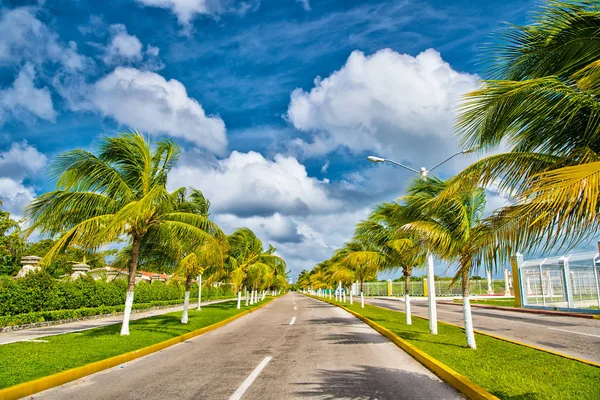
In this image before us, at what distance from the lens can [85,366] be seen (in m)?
8.47

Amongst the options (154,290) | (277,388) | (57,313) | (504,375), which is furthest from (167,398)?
(154,290)

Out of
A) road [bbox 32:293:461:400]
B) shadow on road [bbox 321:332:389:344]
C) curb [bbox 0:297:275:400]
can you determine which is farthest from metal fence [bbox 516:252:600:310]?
curb [bbox 0:297:275:400]

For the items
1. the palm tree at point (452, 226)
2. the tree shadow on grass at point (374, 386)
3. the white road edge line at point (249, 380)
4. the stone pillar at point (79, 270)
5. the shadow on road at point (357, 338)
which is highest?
the palm tree at point (452, 226)

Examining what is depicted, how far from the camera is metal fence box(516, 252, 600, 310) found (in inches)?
A: 984

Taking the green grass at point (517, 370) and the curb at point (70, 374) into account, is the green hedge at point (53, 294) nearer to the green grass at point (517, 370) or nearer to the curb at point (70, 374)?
the curb at point (70, 374)

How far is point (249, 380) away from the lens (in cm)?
759

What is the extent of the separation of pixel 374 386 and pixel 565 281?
24918 mm

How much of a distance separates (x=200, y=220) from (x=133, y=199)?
2.30 meters

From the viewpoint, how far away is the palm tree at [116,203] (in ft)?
40.0

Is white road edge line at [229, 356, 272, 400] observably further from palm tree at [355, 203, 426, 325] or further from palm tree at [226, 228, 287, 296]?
palm tree at [226, 228, 287, 296]

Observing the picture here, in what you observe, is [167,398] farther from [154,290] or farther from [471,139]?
[154,290]

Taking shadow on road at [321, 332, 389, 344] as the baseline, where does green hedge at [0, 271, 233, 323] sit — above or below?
above

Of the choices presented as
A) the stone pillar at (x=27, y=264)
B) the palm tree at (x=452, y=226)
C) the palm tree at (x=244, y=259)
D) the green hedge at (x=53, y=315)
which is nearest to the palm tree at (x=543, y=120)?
the palm tree at (x=452, y=226)

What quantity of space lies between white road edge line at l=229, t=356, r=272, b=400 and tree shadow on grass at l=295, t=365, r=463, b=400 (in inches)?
35.6
